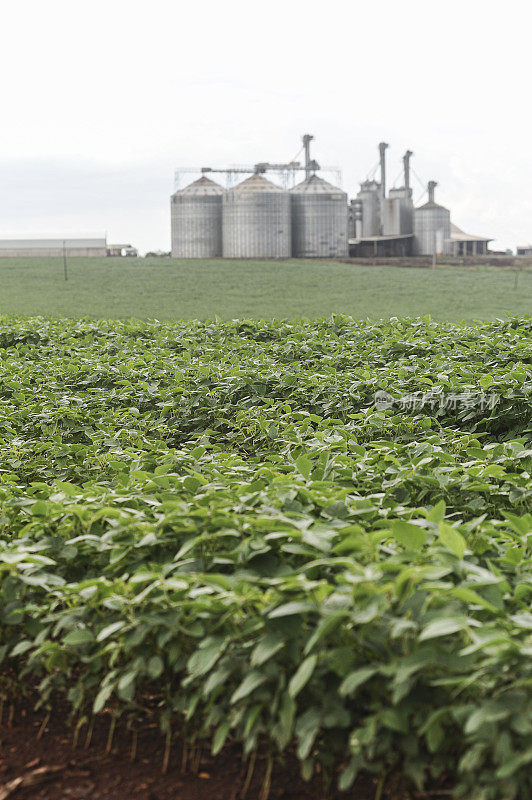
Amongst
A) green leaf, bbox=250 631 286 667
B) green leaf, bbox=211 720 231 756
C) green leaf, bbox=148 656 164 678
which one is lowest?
green leaf, bbox=211 720 231 756

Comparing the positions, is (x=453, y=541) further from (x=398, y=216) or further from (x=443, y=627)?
(x=398, y=216)

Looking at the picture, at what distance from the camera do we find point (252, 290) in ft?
99.2

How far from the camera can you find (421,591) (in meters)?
1.99

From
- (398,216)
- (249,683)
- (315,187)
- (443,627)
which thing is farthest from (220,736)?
(398,216)

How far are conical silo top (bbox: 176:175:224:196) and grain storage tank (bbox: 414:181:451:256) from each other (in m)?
13.7

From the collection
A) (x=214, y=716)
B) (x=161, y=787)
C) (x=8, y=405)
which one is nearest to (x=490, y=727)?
(x=214, y=716)

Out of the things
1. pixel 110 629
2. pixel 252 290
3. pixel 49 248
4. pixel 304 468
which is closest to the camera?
pixel 110 629

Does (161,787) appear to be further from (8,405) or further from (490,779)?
(8,405)

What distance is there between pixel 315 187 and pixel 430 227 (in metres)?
9.63

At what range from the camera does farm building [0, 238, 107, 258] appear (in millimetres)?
50312

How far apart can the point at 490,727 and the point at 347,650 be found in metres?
0.37

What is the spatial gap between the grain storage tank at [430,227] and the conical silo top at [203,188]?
45.1 feet

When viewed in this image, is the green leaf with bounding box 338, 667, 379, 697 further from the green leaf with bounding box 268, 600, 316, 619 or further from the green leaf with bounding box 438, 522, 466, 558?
the green leaf with bounding box 438, 522, 466, 558

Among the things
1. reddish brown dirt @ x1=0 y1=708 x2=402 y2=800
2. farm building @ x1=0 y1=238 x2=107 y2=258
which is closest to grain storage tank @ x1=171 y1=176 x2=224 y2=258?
farm building @ x1=0 y1=238 x2=107 y2=258
